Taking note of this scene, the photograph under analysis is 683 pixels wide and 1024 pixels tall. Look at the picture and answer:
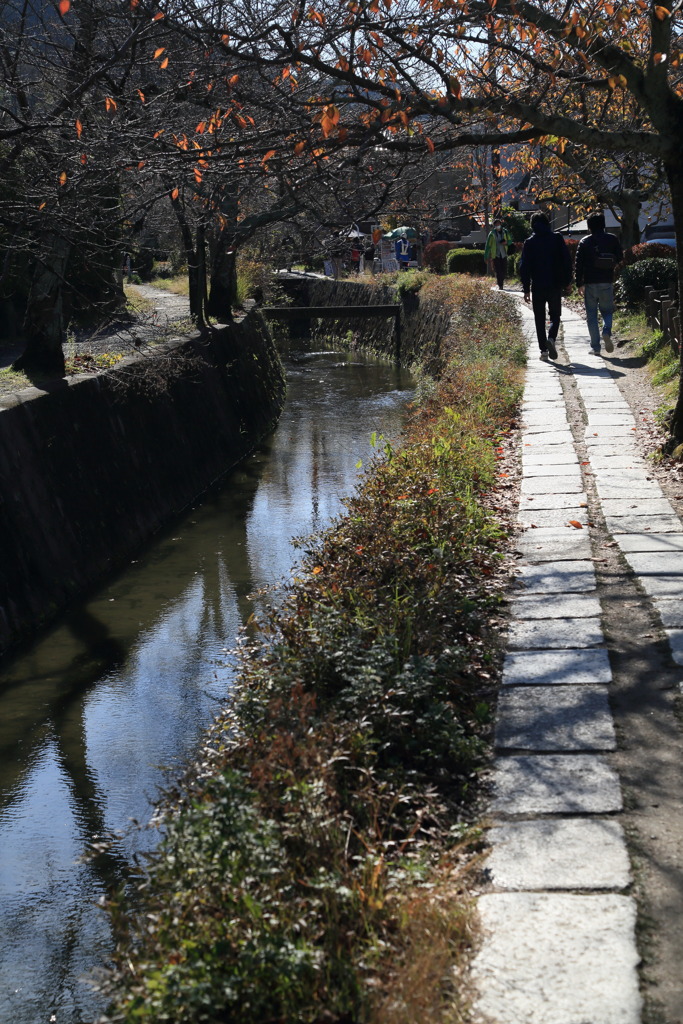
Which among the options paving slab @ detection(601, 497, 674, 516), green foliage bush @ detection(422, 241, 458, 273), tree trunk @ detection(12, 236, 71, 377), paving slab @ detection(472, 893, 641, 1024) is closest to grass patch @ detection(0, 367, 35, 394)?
tree trunk @ detection(12, 236, 71, 377)

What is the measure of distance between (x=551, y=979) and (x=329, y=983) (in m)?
0.62

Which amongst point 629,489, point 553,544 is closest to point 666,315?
point 629,489

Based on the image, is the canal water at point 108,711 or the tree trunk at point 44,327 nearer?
the canal water at point 108,711

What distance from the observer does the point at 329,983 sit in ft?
9.75

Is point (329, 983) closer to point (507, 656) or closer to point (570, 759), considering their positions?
point (570, 759)

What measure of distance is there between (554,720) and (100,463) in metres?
8.58

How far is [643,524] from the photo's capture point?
7.73 m

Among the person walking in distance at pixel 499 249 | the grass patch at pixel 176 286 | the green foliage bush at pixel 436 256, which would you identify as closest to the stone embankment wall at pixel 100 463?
the person walking in distance at pixel 499 249

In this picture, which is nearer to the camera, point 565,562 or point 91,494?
point 565,562

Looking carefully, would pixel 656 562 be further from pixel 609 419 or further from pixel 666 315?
pixel 666 315

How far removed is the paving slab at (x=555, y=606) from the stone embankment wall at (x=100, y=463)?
16.0ft

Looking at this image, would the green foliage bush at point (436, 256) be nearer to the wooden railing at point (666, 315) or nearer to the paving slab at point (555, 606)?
the wooden railing at point (666, 315)

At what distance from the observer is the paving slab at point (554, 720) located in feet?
14.7

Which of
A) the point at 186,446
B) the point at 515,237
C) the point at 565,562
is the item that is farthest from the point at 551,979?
the point at 515,237
